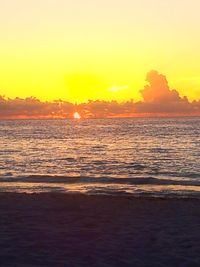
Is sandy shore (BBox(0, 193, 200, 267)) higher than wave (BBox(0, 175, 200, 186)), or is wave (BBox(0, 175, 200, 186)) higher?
sandy shore (BBox(0, 193, 200, 267))

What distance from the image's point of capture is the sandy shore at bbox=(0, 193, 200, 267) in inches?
461

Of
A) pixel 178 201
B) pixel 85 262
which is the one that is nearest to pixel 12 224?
pixel 85 262

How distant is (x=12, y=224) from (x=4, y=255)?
152 inches

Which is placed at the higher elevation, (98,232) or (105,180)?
(98,232)

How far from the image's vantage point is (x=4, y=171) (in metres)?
39.4

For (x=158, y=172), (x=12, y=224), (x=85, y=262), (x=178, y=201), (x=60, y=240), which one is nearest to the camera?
(x=85, y=262)

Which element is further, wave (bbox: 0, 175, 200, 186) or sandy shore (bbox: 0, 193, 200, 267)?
wave (bbox: 0, 175, 200, 186)

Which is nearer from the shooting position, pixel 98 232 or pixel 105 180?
→ pixel 98 232

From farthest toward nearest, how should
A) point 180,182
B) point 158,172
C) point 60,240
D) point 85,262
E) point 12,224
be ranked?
1. point 158,172
2. point 180,182
3. point 12,224
4. point 60,240
5. point 85,262

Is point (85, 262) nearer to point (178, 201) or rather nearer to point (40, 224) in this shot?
point (40, 224)

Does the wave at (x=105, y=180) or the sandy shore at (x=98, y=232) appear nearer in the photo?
the sandy shore at (x=98, y=232)

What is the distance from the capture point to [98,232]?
48.3 ft

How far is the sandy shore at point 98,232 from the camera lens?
11.7m

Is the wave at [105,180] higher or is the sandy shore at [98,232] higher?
the sandy shore at [98,232]
